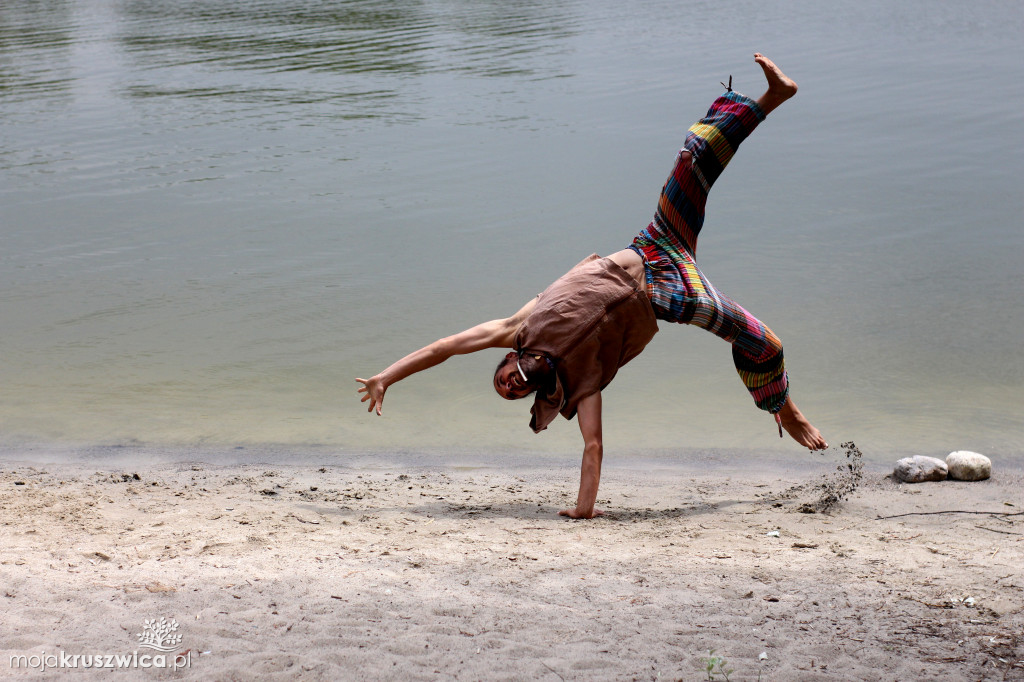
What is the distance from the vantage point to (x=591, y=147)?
42.1 feet

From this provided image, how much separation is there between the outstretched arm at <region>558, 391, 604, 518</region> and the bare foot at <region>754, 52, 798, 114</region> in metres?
1.72

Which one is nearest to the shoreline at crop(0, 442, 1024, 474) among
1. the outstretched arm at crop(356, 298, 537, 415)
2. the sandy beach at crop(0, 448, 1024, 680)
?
the sandy beach at crop(0, 448, 1024, 680)

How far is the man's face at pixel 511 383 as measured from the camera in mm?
4543

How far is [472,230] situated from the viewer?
10.3 meters

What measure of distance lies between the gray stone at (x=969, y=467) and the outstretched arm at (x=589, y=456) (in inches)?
81.2

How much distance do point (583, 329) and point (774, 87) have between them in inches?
62.3

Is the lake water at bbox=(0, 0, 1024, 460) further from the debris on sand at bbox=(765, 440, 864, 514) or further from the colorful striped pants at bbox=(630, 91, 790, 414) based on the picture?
the colorful striped pants at bbox=(630, 91, 790, 414)

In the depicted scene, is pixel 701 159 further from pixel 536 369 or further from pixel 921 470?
pixel 921 470

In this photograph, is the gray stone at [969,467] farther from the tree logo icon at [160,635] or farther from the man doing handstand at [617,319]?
the tree logo icon at [160,635]

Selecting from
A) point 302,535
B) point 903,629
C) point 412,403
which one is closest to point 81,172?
point 412,403

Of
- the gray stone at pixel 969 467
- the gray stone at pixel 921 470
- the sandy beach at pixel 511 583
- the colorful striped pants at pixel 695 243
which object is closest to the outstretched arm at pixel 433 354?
the sandy beach at pixel 511 583

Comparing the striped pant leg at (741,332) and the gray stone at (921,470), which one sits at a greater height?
the striped pant leg at (741,332)

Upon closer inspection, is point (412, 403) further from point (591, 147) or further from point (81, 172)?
point (81, 172)

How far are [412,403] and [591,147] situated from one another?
707 cm
